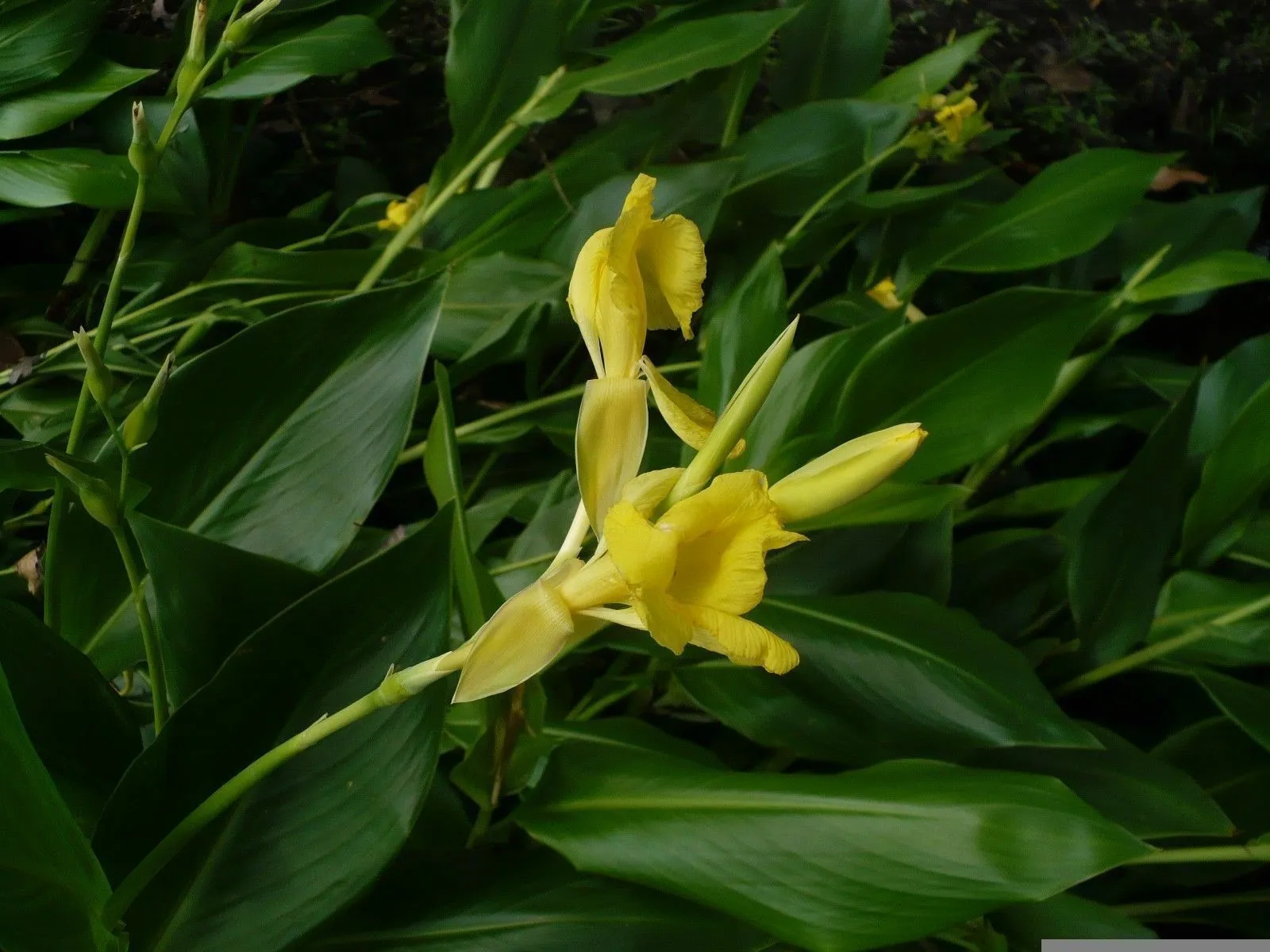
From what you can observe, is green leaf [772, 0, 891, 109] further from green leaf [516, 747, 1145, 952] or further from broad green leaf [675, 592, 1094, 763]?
green leaf [516, 747, 1145, 952]

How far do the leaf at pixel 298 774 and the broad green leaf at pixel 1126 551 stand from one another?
43 centimetres

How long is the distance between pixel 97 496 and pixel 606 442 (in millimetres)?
171

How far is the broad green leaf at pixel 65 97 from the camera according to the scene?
0.67 metres

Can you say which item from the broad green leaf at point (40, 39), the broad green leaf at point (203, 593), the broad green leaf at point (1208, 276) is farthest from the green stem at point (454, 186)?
the broad green leaf at point (1208, 276)

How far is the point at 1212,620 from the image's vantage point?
2.03ft

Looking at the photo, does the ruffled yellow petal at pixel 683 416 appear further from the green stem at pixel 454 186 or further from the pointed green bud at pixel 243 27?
the green stem at pixel 454 186

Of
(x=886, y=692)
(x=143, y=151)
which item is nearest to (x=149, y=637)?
(x=143, y=151)

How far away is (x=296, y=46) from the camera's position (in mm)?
696

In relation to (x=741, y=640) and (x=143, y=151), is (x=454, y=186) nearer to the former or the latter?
(x=143, y=151)

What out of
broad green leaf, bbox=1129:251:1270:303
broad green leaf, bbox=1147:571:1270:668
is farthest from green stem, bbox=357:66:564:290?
broad green leaf, bbox=1147:571:1270:668

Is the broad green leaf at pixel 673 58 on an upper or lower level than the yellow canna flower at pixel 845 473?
upper

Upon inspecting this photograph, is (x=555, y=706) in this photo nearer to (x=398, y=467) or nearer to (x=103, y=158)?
(x=398, y=467)

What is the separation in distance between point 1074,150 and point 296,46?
2.49 feet

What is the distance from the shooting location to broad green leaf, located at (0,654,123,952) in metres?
0.26
